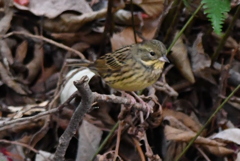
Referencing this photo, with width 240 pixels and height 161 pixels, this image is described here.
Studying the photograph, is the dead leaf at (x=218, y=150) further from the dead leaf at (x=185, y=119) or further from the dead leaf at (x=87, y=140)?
the dead leaf at (x=87, y=140)

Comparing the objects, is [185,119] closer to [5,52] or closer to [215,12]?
[215,12]

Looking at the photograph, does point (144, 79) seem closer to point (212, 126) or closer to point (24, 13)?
point (212, 126)

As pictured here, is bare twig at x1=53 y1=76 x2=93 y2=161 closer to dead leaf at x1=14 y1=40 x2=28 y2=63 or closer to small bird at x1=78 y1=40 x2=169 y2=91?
small bird at x1=78 y1=40 x2=169 y2=91

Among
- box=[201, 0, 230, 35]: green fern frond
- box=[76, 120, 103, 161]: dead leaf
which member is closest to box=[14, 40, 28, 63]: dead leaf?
box=[76, 120, 103, 161]: dead leaf

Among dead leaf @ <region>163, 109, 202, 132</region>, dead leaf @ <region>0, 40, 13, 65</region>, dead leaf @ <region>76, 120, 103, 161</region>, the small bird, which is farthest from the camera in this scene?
dead leaf @ <region>0, 40, 13, 65</region>

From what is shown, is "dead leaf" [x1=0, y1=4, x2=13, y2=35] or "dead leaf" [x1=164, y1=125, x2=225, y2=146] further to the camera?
"dead leaf" [x1=0, y1=4, x2=13, y2=35]
